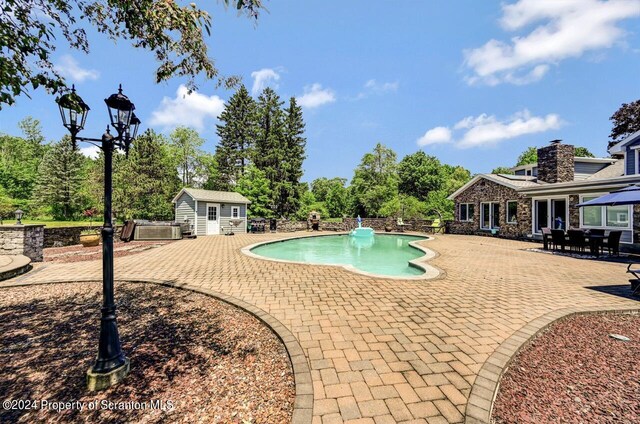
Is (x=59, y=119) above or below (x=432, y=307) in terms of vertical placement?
above

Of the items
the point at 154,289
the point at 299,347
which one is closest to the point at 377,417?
the point at 299,347

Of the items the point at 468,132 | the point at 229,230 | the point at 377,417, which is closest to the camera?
the point at 377,417

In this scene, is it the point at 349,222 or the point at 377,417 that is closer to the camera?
the point at 377,417

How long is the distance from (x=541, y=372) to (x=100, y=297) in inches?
249

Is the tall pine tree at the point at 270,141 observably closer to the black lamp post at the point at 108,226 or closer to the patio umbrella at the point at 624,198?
the patio umbrella at the point at 624,198

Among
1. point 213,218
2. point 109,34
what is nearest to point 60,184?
point 213,218

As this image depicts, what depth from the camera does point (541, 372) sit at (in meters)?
2.49

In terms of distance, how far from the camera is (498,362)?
2.60 metres

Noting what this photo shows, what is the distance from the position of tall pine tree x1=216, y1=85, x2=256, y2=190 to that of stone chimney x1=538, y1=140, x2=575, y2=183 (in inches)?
1115

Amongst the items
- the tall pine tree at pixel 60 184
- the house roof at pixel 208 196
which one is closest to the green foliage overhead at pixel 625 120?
the house roof at pixel 208 196

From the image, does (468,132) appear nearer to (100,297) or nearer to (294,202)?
(294,202)

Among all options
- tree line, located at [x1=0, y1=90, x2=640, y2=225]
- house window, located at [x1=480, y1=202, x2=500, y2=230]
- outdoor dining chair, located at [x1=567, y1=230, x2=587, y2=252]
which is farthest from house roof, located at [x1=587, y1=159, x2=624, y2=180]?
tree line, located at [x1=0, y1=90, x2=640, y2=225]

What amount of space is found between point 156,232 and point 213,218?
4646 mm

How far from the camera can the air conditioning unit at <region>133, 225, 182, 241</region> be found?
14.0m
